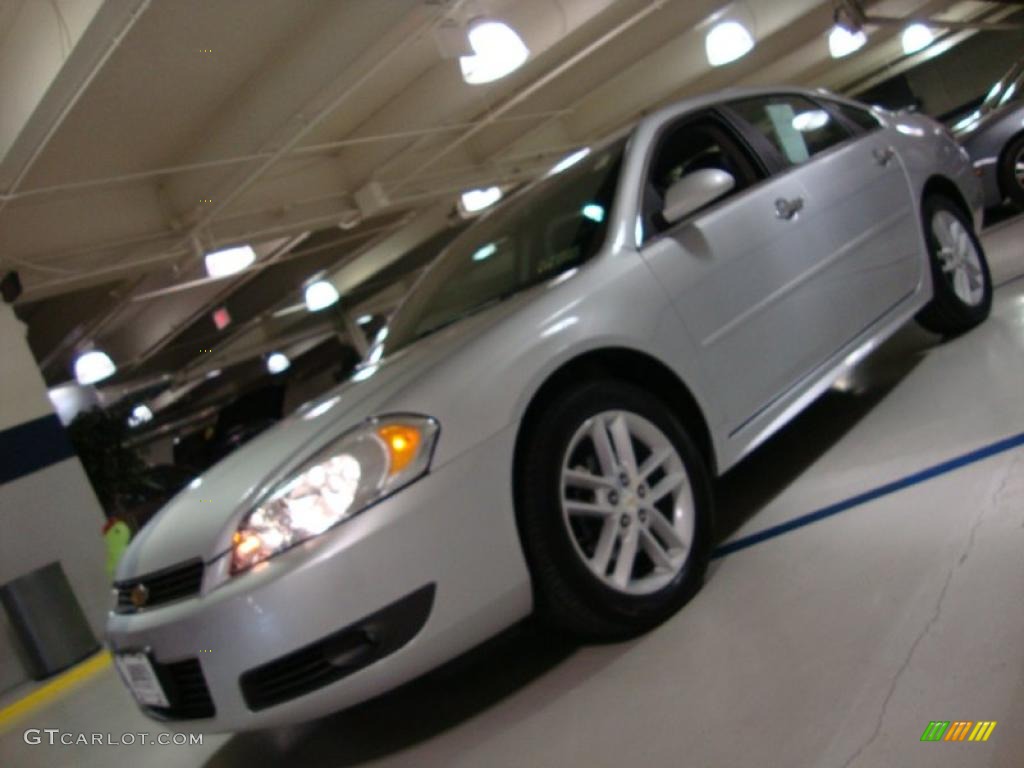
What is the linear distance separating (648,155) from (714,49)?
19.8 feet

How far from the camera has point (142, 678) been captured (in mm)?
2213

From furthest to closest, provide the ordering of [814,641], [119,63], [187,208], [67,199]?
1. [187,208]
2. [67,199]
3. [119,63]
4. [814,641]

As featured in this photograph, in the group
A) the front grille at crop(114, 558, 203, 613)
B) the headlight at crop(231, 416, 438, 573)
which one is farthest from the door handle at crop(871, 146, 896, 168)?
the front grille at crop(114, 558, 203, 613)

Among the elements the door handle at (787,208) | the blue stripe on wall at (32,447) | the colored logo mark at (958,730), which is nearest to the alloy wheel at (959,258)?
the door handle at (787,208)

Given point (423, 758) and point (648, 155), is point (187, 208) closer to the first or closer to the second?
point (648, 155)

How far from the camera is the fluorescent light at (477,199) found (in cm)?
1227

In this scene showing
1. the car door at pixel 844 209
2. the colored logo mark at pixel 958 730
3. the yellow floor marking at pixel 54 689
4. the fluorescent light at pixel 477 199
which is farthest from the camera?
the fluorescent light at pixel 477 199

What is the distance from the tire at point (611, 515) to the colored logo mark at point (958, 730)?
0.82 metres

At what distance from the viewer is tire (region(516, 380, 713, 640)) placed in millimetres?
2115

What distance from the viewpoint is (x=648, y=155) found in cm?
289

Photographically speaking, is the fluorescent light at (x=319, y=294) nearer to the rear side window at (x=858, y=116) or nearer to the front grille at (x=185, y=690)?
the rear side window at (x=858, y=116)

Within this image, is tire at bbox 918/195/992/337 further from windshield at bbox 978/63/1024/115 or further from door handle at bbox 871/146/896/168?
windshield at bbox 978/63/1024/115

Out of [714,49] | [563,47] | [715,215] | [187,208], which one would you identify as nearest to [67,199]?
[187,208]

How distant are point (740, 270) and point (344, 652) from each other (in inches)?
66.2
